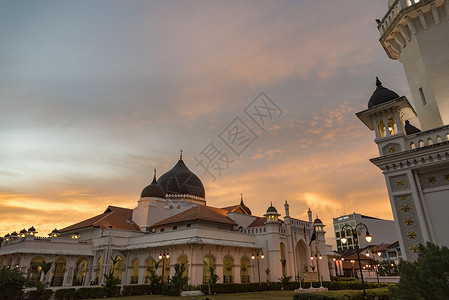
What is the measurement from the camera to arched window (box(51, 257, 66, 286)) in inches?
1341

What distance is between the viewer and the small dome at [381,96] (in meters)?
15.8

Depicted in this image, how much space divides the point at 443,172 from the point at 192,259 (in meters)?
21.0

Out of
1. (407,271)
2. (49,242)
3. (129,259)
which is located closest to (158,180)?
(129,259)

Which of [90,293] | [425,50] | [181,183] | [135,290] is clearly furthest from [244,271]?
[425,50]

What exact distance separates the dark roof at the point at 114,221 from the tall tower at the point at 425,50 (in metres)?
34.2

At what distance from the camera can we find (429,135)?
1407 centimetres

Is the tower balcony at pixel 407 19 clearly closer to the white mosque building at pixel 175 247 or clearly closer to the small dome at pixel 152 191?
the white mosque building at pixel 175 247

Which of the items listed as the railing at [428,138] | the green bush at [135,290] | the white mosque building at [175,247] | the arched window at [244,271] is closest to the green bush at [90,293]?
the green bush at [135,290]

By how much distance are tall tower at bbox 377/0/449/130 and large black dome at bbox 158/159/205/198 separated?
32.8 meters

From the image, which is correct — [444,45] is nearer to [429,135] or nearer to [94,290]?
[429,135]

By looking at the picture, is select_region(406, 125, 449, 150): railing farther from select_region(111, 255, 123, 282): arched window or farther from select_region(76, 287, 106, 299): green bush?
select_region(111, 255, 123, 282): arched window

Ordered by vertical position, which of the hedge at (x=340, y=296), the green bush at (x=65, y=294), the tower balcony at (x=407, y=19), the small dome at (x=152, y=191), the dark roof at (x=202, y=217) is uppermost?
the tower balcony at (x=407, y=19)

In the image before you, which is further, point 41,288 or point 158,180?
point 158,180

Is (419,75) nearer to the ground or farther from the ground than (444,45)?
nearer to the ground
